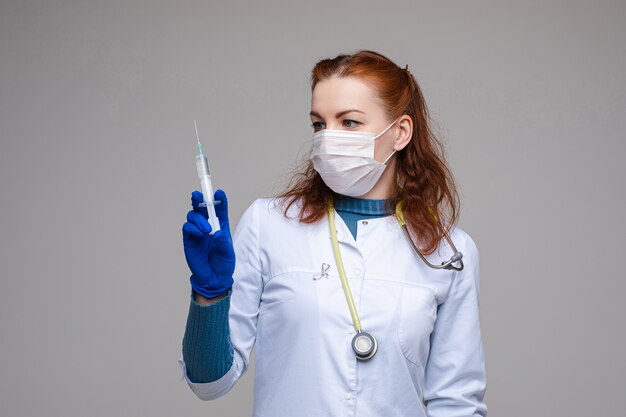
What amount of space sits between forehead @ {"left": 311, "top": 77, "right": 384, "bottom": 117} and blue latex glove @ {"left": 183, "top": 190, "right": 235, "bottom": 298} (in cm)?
39

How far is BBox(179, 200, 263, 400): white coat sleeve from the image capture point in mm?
2016

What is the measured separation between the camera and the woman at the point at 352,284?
1940 mm

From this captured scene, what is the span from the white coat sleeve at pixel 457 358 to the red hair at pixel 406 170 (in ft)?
0.47

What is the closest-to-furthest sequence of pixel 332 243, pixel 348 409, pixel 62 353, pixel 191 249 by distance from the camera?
pixel 191 249 < pixel 348 409 < pixel 332 243 < pixel 62 353

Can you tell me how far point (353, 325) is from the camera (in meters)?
1.98

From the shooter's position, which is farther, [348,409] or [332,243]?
[332,243]

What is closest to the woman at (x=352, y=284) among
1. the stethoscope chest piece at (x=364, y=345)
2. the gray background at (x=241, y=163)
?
the stethoscope chest piece at (x=364, y=345)

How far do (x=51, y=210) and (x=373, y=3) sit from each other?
1.43 metres

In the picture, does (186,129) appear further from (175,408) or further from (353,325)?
(353,325)

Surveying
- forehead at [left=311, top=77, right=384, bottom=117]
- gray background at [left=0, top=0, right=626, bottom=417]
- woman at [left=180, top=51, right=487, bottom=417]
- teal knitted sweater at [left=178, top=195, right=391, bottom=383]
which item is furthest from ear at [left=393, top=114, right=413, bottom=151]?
gray background at [left=0, top=0, right=626, bottom=417]

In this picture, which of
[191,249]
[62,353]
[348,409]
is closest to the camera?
[191,249]

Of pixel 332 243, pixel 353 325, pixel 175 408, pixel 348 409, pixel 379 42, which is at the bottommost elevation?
pixel 175 408

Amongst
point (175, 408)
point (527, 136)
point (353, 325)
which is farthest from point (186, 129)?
point (353, 325)

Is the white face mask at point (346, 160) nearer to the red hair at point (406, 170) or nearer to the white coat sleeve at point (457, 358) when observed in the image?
the red hair at point (406, 170)
